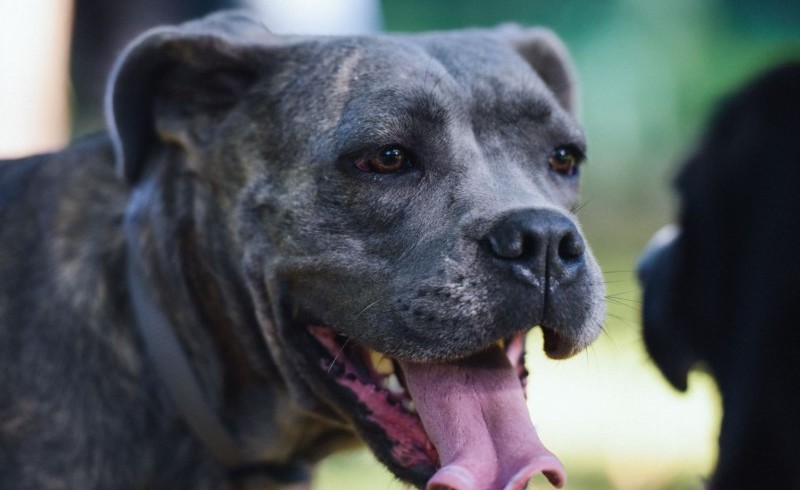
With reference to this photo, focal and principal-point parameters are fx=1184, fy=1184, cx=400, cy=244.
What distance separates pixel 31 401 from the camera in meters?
3.39

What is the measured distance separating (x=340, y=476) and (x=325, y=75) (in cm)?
247

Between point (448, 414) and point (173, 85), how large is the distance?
1.33 m

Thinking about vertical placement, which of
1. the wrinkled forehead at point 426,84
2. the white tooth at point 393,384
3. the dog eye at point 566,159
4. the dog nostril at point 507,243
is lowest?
the white tooth at point 393,384

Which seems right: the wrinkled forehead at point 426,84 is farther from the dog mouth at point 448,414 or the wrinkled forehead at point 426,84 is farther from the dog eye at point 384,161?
the dog mouth at point 448,414

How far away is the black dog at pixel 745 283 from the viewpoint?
3443mm

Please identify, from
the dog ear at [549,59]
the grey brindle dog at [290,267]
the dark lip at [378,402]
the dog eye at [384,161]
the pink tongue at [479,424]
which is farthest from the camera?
the dog ear at [549,59]

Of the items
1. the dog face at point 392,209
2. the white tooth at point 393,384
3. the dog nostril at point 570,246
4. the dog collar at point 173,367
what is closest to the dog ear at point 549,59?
the dog face at point 392,209

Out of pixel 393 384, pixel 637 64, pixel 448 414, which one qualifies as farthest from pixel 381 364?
pixel 637 64

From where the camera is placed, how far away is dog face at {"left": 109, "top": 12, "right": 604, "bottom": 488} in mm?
2885

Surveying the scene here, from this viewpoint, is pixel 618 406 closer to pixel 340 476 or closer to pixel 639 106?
pixel 340 476

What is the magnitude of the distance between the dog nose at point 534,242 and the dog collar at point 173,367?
109 cm

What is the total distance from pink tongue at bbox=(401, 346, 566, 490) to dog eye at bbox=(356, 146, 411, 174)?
522 millimetres

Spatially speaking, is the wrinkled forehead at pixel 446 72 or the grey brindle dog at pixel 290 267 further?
the wrinkled forehead at pixel 446 72

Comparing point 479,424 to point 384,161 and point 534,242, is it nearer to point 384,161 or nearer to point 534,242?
point 534,242
